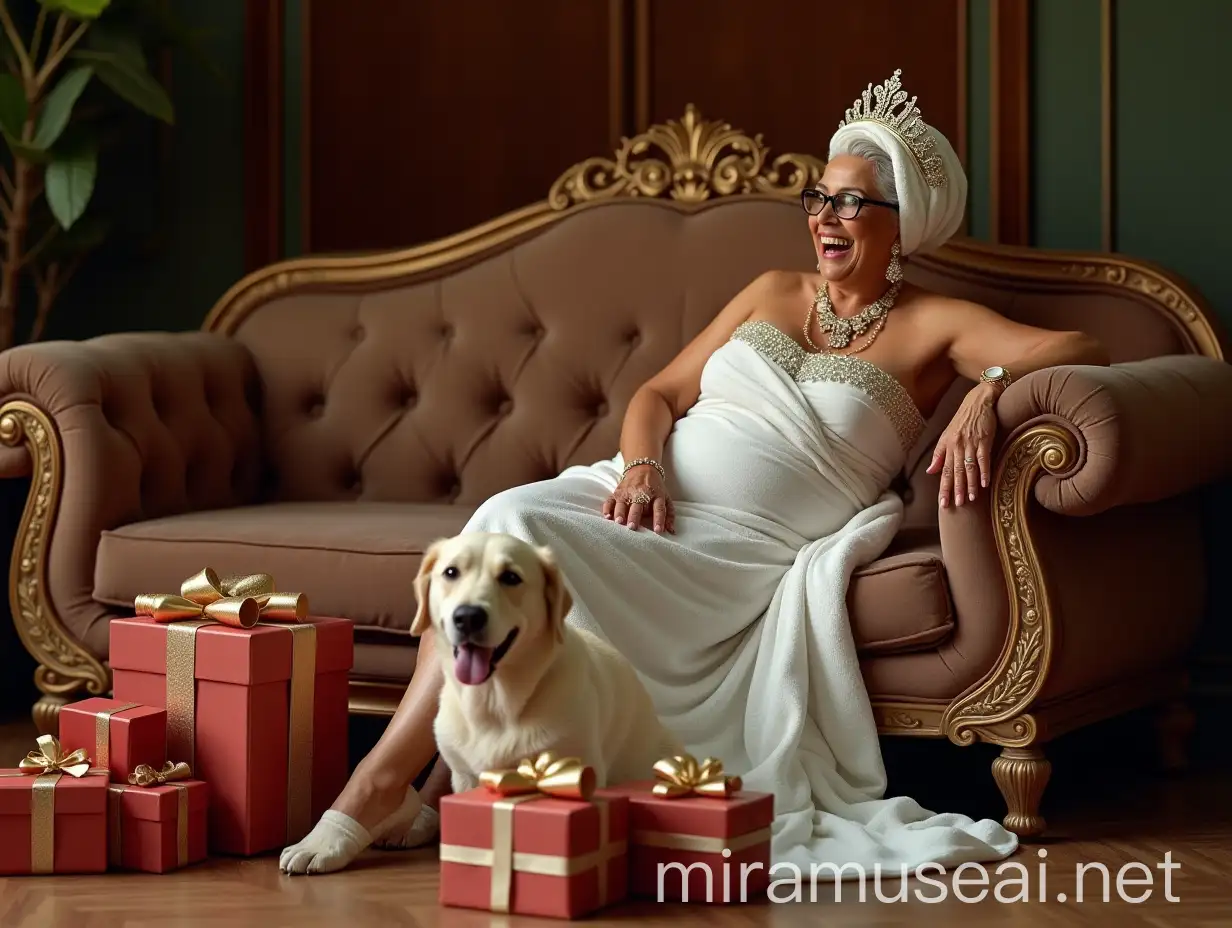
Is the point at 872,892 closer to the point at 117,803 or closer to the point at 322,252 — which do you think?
the point at 117,803

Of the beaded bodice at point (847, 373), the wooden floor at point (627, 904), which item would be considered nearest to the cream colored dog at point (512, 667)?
the wooden floor at point (627, 904)

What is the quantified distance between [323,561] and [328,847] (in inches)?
28.1

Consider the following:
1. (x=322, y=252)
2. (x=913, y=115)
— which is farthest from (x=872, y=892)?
(x=322, y=252)

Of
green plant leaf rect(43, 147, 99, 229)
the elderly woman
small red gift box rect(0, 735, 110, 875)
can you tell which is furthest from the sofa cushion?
green plant leaf rect(43, 147, 99, 229)

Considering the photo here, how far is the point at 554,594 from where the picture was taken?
2.12 m

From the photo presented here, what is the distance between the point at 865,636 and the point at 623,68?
1.92 metres

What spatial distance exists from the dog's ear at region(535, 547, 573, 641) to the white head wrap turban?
1.20 meters

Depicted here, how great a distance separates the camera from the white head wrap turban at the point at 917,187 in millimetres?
2939

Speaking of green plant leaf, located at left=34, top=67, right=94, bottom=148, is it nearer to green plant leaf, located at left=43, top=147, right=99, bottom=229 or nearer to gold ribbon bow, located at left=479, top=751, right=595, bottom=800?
green plant leaf, located at left=43, top=147, right=99, bottom=229

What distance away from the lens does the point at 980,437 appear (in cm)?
253

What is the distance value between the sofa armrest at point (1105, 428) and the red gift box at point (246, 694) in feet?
3.80

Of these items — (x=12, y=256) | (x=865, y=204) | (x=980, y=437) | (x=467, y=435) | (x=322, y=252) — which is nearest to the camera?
(x=980, y=437)

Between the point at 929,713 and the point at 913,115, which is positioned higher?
the point at 913,115

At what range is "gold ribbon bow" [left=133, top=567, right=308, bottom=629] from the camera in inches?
98.5
